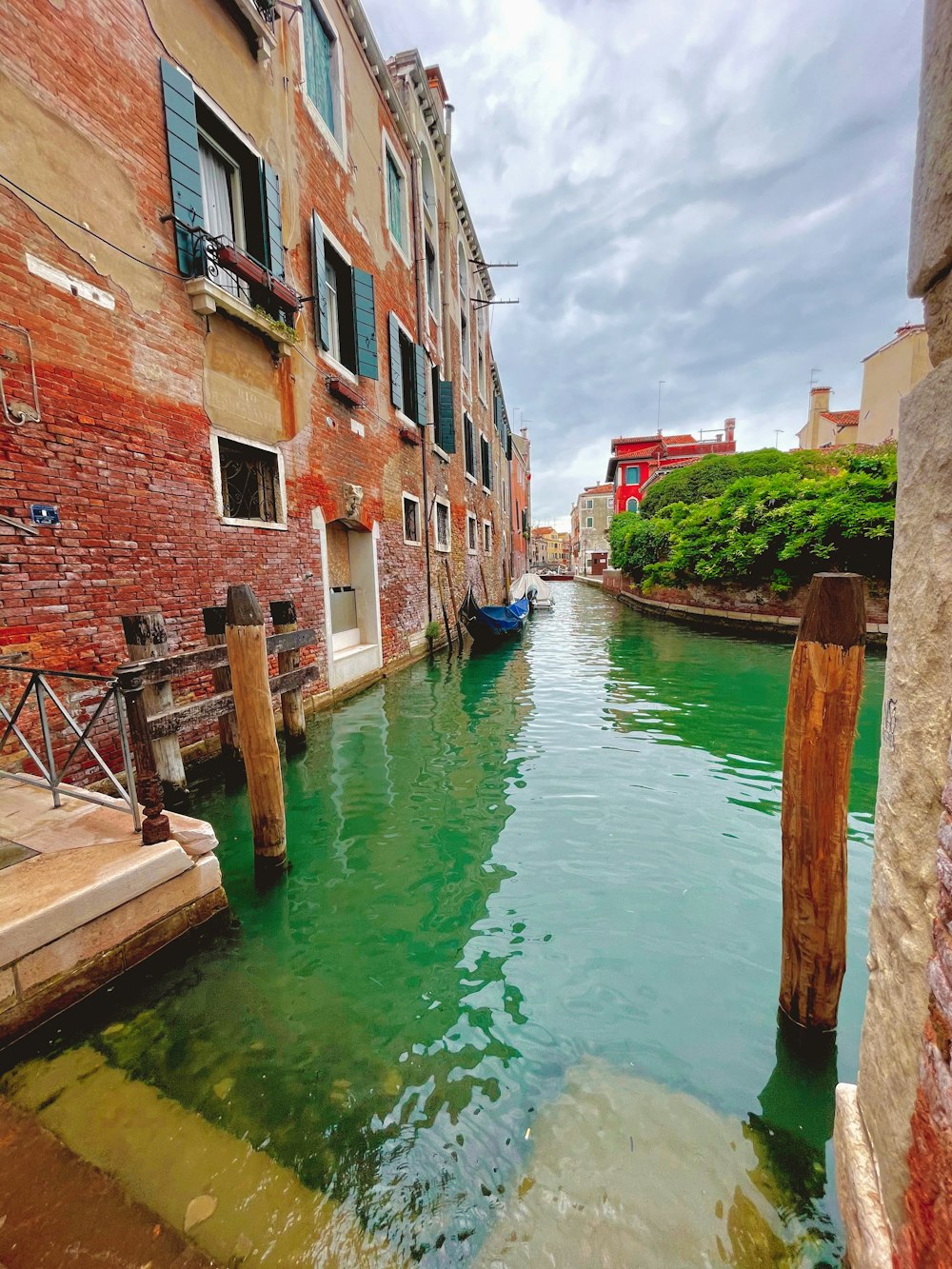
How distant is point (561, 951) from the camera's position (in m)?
2.61

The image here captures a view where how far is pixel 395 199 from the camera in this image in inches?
355

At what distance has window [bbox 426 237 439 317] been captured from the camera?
36.8 ft

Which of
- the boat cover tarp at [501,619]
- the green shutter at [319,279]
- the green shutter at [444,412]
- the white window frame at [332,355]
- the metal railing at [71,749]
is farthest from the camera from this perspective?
the boat cover tarp at [501,619]

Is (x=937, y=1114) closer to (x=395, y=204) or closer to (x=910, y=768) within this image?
(x=910, y=768)

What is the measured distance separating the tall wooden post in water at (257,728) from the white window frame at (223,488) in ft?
6.67

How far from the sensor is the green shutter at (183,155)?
418cm

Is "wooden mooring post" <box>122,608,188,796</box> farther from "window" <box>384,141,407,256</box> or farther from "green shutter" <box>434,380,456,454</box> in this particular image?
"green shutter" <box>434,380,456,454</box>

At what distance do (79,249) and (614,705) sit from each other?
253 inches

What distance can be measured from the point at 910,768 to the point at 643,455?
37.2 m

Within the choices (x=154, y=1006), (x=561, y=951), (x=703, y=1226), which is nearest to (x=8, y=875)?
(x=154, y=1006)

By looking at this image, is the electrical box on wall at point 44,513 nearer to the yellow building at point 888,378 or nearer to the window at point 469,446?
the window at point 469,446

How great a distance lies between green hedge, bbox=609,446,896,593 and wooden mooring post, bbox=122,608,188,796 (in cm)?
1162

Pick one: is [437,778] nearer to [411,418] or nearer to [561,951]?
[561,951]

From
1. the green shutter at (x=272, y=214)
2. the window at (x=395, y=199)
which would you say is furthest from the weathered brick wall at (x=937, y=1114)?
the window at (x=395, y=199)
